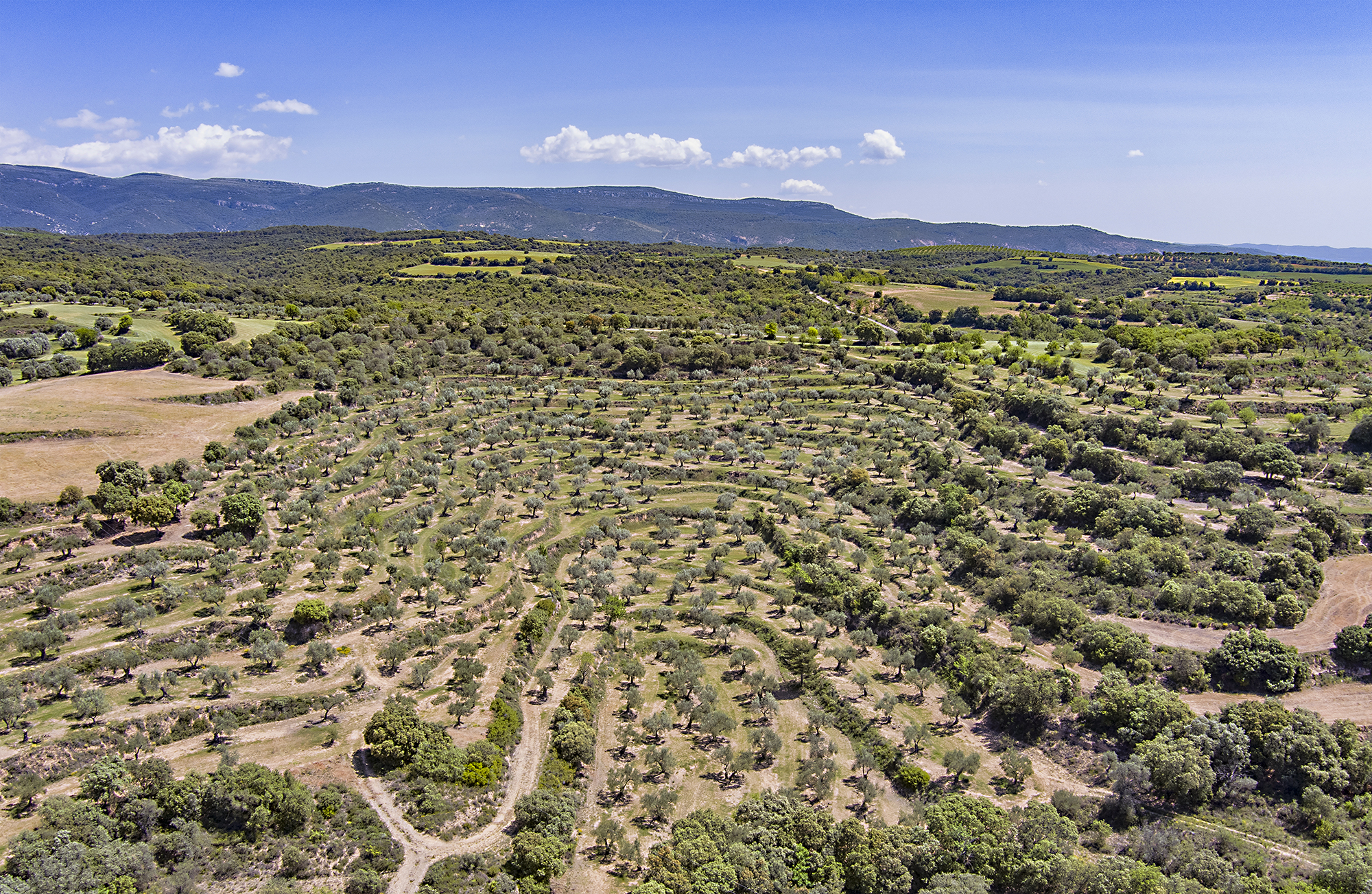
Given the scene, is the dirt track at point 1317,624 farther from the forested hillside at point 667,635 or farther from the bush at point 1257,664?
the bush at point 1257,664

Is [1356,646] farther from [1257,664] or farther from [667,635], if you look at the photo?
[667,635]

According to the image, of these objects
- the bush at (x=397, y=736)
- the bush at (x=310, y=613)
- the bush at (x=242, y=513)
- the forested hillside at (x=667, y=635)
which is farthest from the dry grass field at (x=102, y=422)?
the bush at (x=397, y=736)

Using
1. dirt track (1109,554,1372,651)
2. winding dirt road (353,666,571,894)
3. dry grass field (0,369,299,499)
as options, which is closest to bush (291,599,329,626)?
winding dirt road (353,666,571,894)

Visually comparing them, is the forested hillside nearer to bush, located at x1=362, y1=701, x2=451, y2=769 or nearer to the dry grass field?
bush, located at x1=362, y1=701, x2=451, y2=769

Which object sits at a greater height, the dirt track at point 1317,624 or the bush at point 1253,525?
the bush at point 1253,525

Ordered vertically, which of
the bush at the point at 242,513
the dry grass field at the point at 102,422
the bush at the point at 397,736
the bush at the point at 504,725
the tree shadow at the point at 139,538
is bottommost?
the bush at the point at 504,725

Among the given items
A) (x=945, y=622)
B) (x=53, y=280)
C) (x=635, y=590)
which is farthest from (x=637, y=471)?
(x=53, y=280)

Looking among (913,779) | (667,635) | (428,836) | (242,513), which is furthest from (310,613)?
(913,779)
